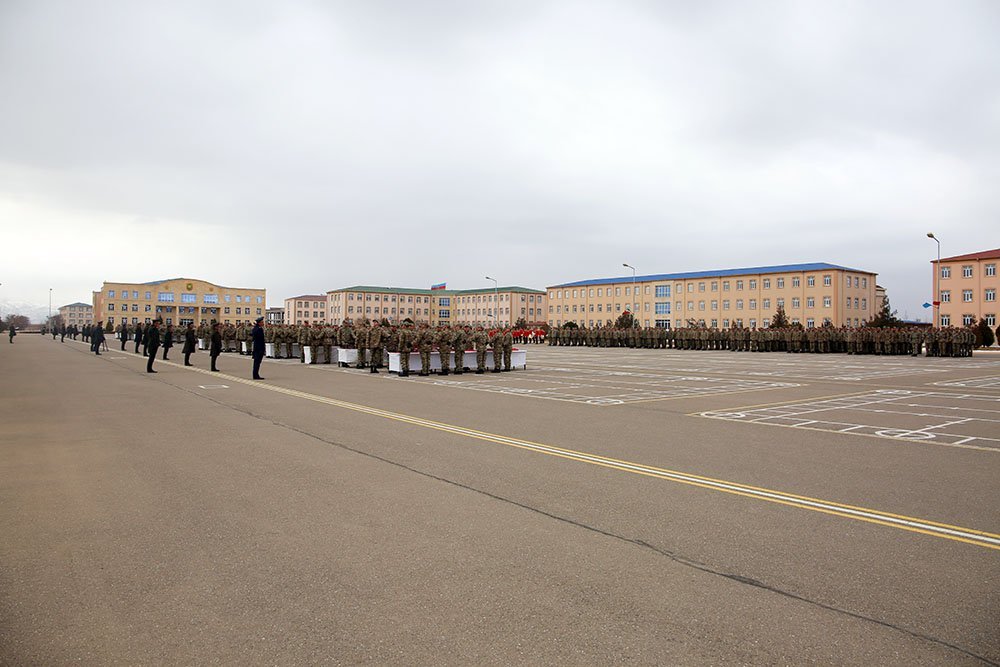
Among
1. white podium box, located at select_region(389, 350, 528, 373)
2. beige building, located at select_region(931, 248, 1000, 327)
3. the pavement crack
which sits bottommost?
the pavement crack

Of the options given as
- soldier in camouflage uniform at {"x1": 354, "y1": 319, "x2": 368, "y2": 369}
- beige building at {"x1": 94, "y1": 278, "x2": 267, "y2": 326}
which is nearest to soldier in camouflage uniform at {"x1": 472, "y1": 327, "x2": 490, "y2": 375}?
soldier in camouflage uniform at {"x1": 354, "y1": 319, "x2": 368, "y2": 369}

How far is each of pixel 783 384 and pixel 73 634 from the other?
68.9 ft

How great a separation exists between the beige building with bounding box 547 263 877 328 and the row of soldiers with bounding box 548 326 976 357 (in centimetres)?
2709

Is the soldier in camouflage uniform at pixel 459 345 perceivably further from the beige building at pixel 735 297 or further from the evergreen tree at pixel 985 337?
the beige building at pixel 735 297

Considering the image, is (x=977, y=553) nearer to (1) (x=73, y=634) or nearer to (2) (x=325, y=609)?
(2) (x=325, y=609)

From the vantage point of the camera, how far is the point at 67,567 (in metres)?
4.55

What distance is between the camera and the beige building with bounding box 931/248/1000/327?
272ft

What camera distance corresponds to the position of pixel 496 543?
5051 millimetres

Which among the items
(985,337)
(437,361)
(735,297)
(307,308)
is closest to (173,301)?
(307,308)

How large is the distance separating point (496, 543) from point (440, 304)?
164 metres

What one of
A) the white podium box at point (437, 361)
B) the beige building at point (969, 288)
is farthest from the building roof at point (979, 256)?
the white podium box at point (437, 361)

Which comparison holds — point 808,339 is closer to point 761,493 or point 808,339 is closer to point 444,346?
point 444,346

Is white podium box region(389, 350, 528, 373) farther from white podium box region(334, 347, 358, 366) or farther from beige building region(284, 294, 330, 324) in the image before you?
beige building region(284, 294, 330, 324)

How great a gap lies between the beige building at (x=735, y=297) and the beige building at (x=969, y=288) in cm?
1214
